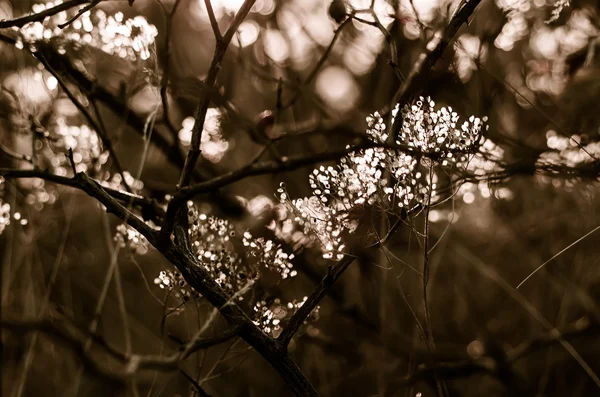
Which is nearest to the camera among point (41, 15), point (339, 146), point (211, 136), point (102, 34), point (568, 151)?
point (41, 15)

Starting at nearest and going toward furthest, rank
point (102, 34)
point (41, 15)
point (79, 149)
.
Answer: point (41, 15)
point (102, 34)
point (79, 149)

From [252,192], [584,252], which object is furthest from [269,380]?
[584,252]

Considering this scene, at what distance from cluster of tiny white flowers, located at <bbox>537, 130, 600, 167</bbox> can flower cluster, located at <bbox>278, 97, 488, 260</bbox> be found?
54 centimetres

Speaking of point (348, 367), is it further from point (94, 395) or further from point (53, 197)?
point (94, 395)

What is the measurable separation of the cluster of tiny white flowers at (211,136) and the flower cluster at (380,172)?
117 centimetres

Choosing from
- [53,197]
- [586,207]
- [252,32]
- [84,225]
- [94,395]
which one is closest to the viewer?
[586,207]

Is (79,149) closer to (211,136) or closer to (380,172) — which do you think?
(211,136)

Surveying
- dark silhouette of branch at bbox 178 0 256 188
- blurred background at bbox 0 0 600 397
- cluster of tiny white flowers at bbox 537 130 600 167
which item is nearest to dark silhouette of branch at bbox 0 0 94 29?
dark silhouette of branch at bbox 178 0 256 188

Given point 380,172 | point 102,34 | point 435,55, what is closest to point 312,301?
point 380,172

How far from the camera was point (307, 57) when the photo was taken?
9.96ft

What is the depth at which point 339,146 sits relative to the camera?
231 centimetres

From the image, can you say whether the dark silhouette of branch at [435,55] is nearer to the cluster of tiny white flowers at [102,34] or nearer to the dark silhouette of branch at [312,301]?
the dark silhouette of branch at [312,301]

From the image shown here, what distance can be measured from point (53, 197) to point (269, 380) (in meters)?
1.43

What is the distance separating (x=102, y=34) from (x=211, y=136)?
87 centimetres
